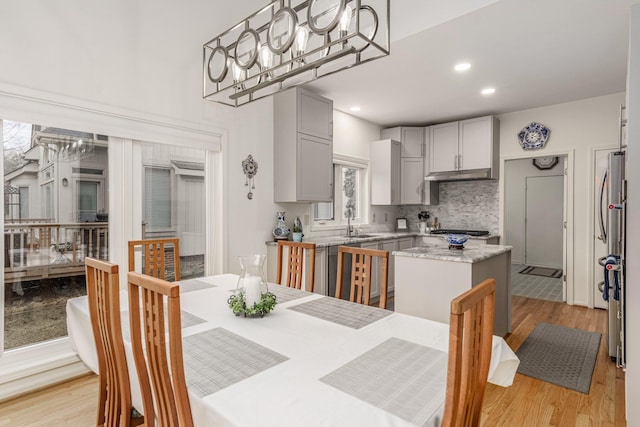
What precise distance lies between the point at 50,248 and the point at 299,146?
2408 millimetres

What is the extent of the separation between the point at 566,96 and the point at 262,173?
384 centimetres

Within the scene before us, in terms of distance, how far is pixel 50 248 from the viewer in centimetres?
252

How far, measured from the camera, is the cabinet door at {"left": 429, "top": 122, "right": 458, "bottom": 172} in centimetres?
514

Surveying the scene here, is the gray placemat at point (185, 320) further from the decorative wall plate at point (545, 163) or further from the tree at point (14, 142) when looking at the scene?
the decorative wall plate at point (545, 163)

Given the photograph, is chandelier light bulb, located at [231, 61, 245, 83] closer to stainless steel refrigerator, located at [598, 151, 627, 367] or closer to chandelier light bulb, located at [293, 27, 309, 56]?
chandelier light bulb, located at [293, 27, 309, 56]

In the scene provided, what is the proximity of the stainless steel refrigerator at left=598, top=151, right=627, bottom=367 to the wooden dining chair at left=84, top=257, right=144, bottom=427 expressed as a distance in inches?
109

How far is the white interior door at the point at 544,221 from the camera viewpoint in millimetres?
6879

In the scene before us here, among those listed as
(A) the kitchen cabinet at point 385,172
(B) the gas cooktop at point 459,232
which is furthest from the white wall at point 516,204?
(A) the kitchen cabinet at point 385,172

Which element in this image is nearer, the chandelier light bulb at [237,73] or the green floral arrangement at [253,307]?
the green floral arrangement at [253,307]

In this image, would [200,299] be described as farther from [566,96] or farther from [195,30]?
[566,96]

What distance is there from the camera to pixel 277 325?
157 centimetres

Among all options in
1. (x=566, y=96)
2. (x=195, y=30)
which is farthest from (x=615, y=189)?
(x=195, y=30)

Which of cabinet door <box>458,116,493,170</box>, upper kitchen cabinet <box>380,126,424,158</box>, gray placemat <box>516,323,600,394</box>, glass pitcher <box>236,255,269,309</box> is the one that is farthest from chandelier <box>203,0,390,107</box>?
upper kitchen cabinet <box>380,126,424,158</box>

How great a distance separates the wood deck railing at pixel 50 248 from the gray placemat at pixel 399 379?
2.42 metres
